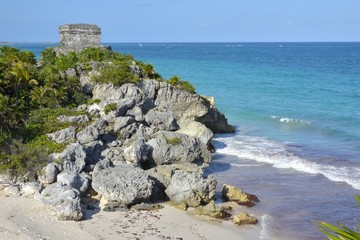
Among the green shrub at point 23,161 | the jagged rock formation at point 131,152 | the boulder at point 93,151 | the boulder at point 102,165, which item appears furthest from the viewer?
the boulder at point 93,151

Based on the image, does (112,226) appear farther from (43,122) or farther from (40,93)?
(40,93)

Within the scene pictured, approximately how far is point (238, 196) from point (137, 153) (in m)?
4.88

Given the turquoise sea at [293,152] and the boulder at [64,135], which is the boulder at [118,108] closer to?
the boulder at [64,135]

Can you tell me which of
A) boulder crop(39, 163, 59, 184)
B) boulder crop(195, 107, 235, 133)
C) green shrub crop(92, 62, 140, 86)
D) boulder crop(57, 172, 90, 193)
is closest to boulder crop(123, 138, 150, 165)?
boulder crop(57, 172, 90, 193)

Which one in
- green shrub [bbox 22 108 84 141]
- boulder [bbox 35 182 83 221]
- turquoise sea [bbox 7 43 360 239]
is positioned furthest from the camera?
green shrub [bbox 22 108 84 141]

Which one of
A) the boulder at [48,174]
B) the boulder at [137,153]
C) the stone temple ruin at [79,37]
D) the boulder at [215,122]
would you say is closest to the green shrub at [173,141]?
the boulder at [137,153]

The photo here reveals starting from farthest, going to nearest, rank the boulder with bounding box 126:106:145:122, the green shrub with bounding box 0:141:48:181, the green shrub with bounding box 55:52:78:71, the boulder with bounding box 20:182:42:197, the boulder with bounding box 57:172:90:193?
the green shrub with bounding box 55:52:78:71 → the boulder with bounding box 126:106:145:122 → the green shrub with bounding box 0:141:48:181 → the boulder with bounding box 20:182:42:197 → the boulder with bounding box 57:172:90:193

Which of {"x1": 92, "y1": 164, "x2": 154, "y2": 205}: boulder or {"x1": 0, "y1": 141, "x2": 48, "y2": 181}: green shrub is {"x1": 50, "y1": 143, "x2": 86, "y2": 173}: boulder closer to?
{"x1": 0, "y1": 141, "x2": 48, "y2": 181}: green shrub

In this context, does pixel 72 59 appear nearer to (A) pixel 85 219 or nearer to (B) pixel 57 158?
(B) pixel 57 158

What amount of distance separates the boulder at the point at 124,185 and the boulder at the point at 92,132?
3745 millimetres

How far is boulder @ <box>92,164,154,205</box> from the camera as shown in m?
16.4

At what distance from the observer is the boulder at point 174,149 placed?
797 inches

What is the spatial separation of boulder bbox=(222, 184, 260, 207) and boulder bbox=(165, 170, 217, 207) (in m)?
0.96

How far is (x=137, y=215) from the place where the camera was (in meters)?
15.7
